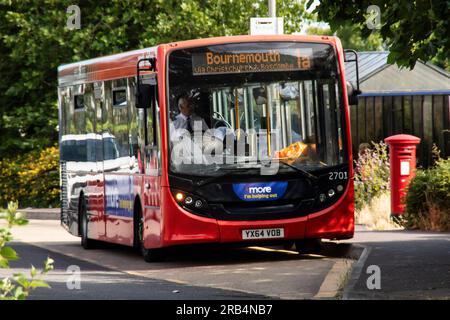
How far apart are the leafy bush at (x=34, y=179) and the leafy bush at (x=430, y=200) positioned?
1528cm

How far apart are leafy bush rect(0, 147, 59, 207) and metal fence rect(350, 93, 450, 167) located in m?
8.36

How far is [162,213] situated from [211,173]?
31.4 inches

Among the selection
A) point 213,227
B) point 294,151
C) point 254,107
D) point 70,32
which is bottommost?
point 213,227

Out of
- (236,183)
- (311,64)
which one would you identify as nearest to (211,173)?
(236,183)

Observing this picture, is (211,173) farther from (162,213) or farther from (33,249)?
(33,249)

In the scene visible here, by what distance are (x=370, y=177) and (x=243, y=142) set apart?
31.4 ft

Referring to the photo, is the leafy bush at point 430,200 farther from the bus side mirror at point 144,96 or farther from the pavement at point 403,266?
the bus side mirror at point 144,96

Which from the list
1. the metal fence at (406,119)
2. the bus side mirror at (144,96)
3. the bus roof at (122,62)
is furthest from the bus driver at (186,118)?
the metal fence at (406,119)

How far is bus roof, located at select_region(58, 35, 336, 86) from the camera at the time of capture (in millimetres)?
18578

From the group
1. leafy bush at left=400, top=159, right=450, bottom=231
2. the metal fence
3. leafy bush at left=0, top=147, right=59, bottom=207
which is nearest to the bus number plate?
leafy bush at left=400, top=159, right=450, bottom=231

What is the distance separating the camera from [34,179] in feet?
121

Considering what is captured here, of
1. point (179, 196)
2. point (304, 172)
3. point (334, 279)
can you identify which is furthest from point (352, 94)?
point (334, 279)

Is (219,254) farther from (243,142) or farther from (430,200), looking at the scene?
(430,200)

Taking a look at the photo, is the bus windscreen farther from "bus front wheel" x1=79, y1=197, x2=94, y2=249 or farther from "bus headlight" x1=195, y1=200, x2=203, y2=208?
"bus front wheel" x1=79, y1=197, x2=94, y2=249
